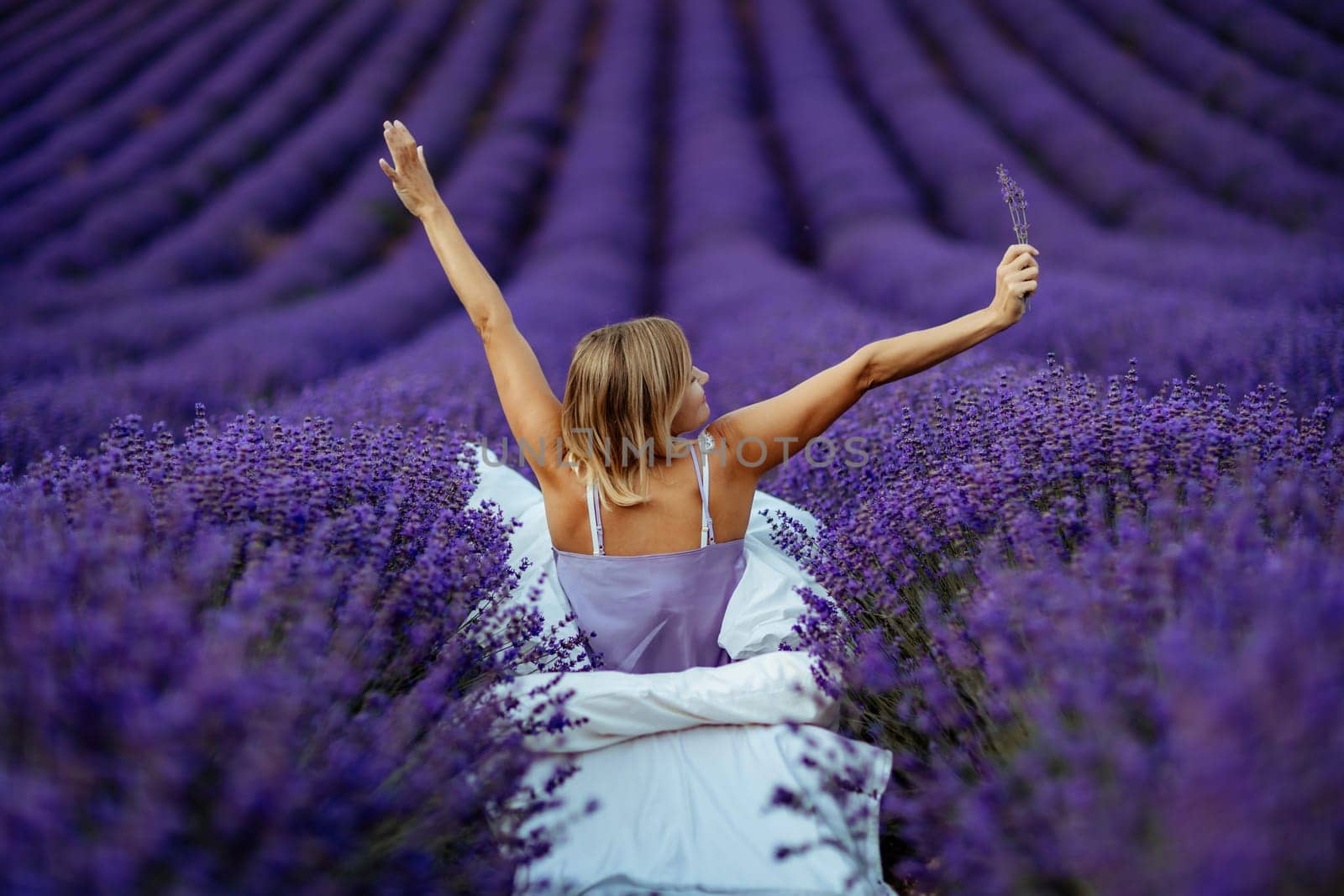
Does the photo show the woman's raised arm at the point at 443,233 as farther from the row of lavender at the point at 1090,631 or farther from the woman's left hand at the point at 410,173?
the row of lavender at the point at 1090,631

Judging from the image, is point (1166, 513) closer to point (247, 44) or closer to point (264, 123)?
point (264, 123)

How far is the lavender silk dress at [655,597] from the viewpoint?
1576 mm

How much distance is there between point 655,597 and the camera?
160 cm

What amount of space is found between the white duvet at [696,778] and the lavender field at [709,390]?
0.10 metres

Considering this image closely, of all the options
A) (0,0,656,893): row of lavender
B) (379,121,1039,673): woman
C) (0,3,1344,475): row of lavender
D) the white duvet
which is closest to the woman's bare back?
(379,121,1039,673): woman

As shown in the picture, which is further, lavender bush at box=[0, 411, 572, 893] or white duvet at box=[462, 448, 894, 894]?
white duvet at box=[462, 448, 894, 894]

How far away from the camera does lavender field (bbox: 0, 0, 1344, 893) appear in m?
0.71

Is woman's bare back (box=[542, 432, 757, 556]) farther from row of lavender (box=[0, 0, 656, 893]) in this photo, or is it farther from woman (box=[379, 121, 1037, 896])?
row of lavender (box=[0, 0, 656, 893])

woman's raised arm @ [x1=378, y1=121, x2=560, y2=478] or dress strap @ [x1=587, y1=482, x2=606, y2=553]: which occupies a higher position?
woman's raised arm @ [x1=378, y1=121, x2=560, y2=478]

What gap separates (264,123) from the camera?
591 centimetres

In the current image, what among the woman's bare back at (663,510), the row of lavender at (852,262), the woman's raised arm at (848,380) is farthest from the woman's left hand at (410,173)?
the row of lavender at (852,262)

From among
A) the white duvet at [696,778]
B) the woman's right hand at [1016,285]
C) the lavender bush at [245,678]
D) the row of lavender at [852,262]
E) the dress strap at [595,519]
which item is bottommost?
the white duvet at [696,778]

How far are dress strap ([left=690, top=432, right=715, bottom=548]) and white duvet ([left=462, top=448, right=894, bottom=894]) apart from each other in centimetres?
28

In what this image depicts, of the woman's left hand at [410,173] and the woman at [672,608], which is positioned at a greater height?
the woman's left hand at [410,173]
